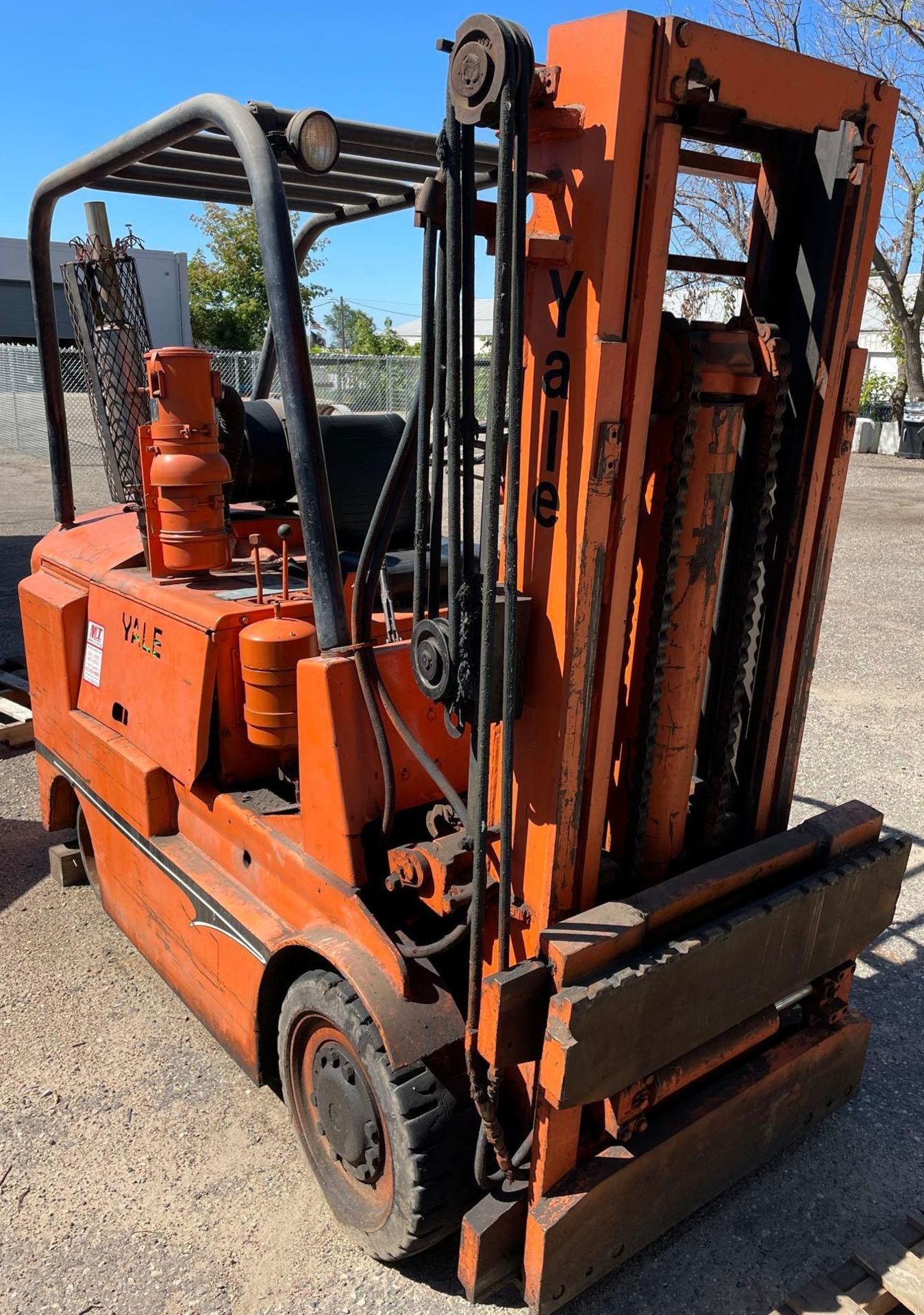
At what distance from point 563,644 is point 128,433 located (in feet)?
9.70

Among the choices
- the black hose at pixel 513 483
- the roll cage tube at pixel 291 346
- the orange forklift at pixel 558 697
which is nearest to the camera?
the black hose at pixel 513 483

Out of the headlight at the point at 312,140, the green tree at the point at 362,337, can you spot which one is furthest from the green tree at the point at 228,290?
the headlight at the point at 312,140

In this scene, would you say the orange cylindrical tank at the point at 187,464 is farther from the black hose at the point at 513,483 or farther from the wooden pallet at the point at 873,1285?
the wooden pallet at the point at 873,1285

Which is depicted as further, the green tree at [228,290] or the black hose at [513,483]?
the green tree at [228,290]

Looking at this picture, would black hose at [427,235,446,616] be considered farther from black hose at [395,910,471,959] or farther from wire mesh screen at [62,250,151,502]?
wire mesh screen at [62,250,151,502]

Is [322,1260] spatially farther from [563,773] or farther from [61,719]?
[61,719]

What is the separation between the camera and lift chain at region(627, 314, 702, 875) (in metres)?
2.09

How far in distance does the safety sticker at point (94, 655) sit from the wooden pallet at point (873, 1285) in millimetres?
3072

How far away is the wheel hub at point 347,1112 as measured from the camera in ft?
8.41

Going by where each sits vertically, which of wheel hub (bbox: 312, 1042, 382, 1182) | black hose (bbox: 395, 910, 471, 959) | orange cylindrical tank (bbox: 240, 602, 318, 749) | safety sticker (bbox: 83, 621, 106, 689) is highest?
orange cylindrical tank (bbox: 240, 602, 318, 749)

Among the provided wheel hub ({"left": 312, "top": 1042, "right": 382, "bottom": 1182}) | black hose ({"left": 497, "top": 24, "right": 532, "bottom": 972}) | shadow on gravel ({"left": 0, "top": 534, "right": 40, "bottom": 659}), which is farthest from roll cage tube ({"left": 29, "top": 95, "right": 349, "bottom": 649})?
shadow on gravel ({"left": 0, "top": 534, "right": 40, "bottom": 659})

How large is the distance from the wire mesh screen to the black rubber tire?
2.31 metres

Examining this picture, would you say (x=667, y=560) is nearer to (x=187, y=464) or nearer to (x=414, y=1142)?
(x=414, y=1142)

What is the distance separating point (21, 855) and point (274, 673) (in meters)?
2.85
